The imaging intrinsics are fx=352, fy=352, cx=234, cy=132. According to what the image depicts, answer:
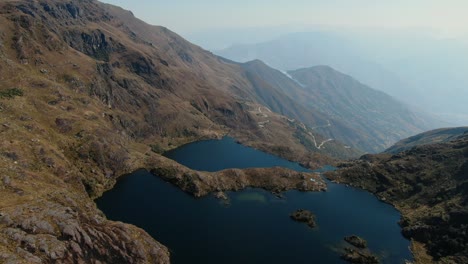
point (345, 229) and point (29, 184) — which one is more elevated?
point (29, 184)

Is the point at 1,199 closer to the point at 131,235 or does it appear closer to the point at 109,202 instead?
the point at 131,235

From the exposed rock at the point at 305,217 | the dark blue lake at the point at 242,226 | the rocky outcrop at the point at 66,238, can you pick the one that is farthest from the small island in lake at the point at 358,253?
the rocky outcrop at the point at 66,238

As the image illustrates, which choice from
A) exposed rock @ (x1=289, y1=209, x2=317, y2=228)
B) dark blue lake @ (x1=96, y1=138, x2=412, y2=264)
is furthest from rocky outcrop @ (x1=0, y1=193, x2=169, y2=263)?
exposed rock @ (x1=289, y1=209, x2=317, y2=228)

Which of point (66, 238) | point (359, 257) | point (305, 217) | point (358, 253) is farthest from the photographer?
point (305, 217)

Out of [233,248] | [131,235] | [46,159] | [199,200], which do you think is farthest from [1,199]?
[199,200]

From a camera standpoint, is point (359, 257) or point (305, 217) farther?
point (305, 217)

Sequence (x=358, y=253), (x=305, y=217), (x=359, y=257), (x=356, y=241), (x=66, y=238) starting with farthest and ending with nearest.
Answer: (x=305, y=217), (x=356, y=241), (x=358, y=253), (x=359, y=257), (x=66, y=238)

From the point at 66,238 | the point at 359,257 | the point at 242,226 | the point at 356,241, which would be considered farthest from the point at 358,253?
the point at 66,238

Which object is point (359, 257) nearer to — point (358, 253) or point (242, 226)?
point (358, 253)
